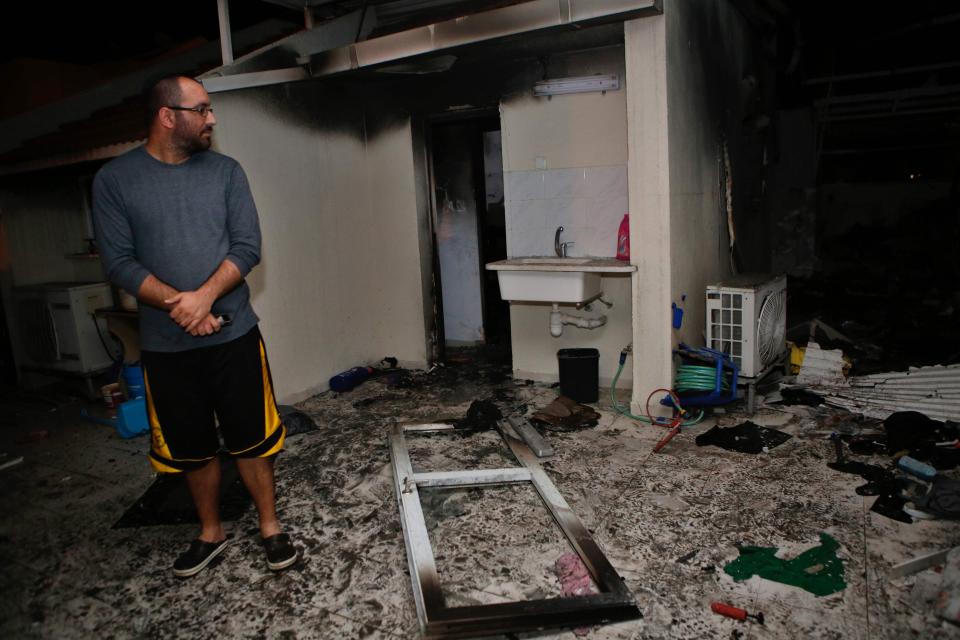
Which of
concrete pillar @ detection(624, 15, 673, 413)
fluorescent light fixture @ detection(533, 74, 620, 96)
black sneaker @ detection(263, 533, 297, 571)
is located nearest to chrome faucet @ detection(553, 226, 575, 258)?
concrete pillar @ detection(624, 15, 673, 413)

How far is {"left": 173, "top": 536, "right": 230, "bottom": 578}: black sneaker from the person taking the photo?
254 cm

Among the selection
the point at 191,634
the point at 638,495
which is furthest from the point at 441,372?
the point at 191,634

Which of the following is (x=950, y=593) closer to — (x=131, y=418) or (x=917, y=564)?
(x=917, y=564)

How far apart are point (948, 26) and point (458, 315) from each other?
698cm

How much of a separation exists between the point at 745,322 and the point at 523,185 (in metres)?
1.98

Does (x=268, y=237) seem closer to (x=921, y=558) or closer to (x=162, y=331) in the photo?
(x=162, y=331)

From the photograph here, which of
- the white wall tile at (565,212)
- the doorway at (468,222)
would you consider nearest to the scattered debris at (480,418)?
the white wall tile at (565,212)

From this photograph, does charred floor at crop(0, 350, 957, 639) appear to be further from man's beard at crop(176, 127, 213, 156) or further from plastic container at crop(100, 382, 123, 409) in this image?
man's beard at crop(176, 127, 213, 156)

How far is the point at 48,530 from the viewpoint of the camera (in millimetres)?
3008

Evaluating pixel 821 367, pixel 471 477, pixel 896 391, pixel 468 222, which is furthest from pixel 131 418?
pixel 896 391

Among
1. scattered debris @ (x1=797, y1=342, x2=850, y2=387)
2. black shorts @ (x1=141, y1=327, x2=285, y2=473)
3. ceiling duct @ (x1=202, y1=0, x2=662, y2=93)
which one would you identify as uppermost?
ceiling duct @ (x1=202, y1=0, x2=662, y2=93)

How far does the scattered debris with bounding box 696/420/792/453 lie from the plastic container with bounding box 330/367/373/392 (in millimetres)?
2865

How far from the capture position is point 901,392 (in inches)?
160

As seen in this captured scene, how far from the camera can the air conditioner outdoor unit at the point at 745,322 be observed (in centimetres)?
405
